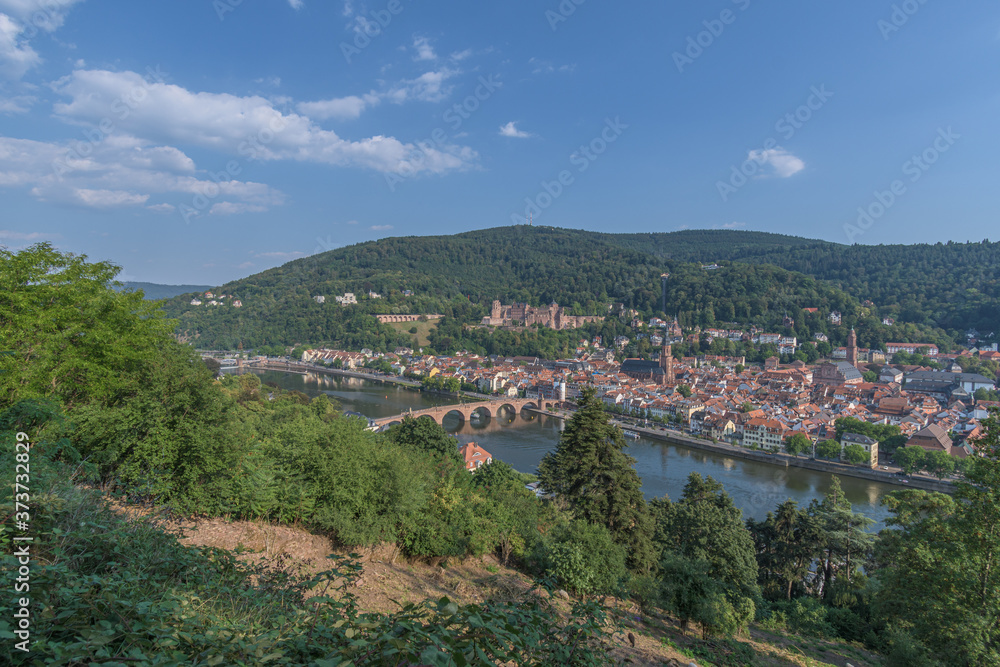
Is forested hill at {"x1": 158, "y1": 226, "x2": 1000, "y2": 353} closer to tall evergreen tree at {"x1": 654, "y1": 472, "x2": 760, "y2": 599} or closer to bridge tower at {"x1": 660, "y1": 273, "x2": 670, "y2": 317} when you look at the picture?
bridge tower at {"x1": 660, "y1": 273, "x2": 670, "y2": 317}

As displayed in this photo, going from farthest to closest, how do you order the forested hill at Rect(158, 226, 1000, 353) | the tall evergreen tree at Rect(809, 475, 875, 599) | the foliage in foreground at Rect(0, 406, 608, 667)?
the forested hill at Rect(158, 226, 1000, 353)
the tall evergreen tree at Rect(809, 475, 875, 599)
the foliage in foreground at Rect(0, 406, 608, 667)

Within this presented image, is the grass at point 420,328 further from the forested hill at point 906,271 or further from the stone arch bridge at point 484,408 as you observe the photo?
the forested hill at point 906,271

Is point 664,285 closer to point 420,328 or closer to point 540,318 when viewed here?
point 540,318

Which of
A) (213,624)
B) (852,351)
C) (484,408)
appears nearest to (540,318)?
(852,351)

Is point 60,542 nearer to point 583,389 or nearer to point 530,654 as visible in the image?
point 530,654

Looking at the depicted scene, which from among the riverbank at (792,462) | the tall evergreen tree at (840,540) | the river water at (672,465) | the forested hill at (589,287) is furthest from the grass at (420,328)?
the tall evergreen tree at (840,540)

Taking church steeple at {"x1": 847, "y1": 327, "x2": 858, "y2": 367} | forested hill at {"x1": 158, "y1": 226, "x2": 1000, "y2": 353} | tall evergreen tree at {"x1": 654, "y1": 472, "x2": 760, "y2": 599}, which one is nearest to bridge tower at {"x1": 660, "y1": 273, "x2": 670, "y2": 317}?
forested hill at {"x1": 158, "y1": 226, "x2": 1000, "y2": 353}
